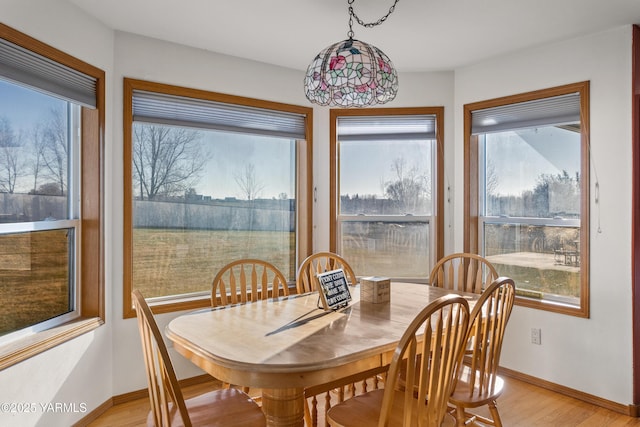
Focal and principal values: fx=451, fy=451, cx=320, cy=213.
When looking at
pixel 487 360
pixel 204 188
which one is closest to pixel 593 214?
pixel 487 360

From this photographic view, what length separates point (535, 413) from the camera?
2.84 meters

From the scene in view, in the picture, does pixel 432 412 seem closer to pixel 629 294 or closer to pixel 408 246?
pixel 629 294

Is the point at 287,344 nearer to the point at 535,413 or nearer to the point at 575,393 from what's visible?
the point at 535,413

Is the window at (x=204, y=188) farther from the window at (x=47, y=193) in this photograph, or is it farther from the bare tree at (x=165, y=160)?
the window at (x=47, y=193)

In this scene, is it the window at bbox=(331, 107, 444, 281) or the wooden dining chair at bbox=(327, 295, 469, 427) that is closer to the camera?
the wooden dining chair at bbox=(327, 295, 469, 427)

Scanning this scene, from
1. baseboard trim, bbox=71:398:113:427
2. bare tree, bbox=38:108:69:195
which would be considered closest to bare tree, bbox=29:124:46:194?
bare tree, bbox=38:108:69:195

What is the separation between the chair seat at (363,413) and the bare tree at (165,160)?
208 cm

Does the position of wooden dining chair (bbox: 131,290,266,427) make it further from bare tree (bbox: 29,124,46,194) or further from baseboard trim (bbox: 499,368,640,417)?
baseboard trim (bbox: 499,368,640,417)

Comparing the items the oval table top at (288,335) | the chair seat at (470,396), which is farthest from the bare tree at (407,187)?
the chair seat at (470,396)

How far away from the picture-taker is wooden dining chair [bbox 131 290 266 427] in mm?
1521

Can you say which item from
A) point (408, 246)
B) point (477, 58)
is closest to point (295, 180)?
point (408, 246)

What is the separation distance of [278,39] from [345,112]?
102 centimetres

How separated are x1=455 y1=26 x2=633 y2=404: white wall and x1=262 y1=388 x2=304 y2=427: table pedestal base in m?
2.25

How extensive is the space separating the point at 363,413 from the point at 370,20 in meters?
2.22
